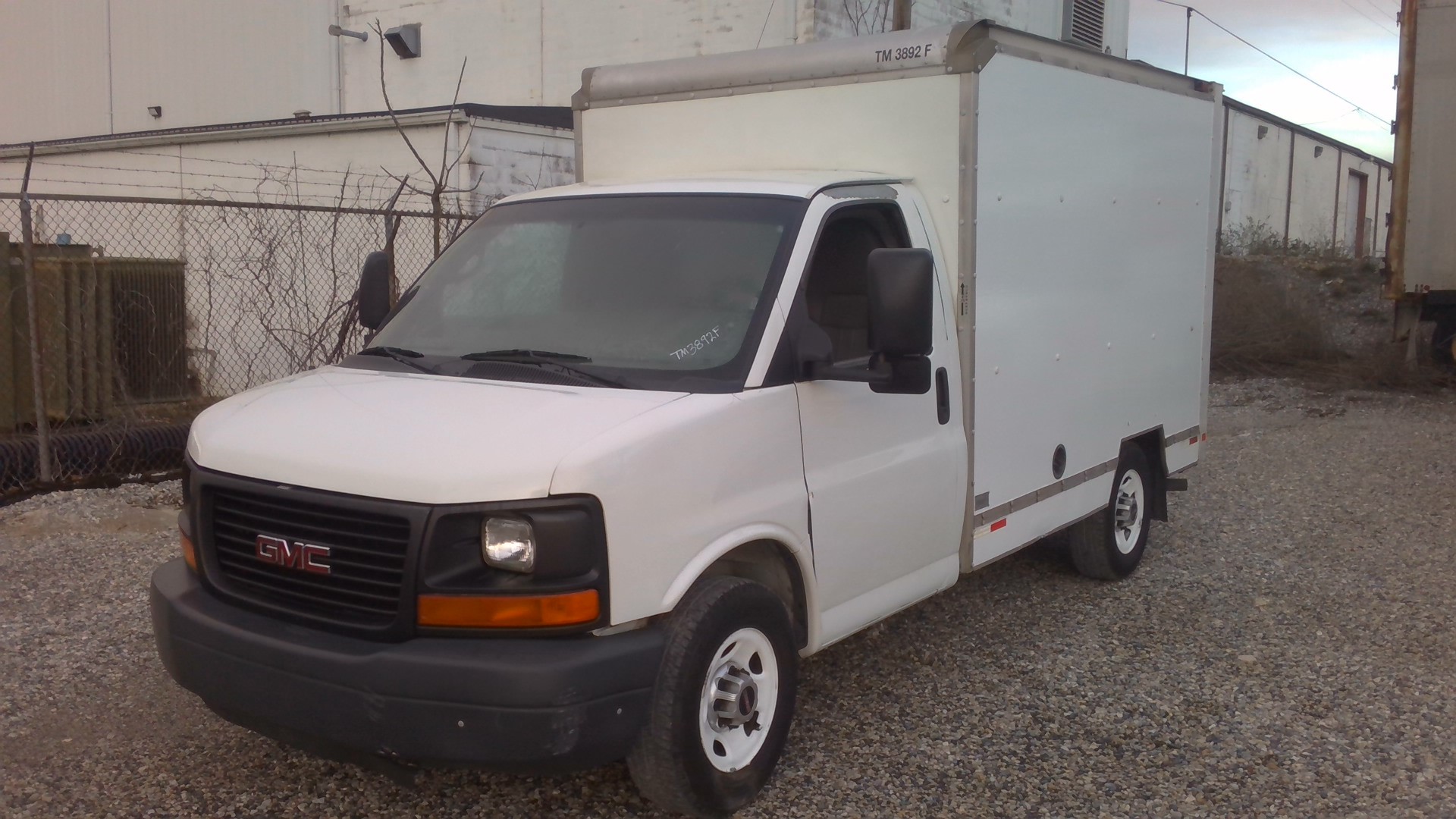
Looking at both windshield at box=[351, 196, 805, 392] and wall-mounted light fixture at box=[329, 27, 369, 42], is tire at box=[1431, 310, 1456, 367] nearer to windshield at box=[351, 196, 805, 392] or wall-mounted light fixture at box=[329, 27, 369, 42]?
windshield at box=[351, 196, 805, 392]

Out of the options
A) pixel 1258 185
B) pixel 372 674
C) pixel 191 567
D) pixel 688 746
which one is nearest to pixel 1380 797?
pixel 688 746

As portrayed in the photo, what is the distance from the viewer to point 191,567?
4.00m

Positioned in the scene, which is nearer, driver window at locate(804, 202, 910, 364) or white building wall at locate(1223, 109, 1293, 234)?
driver window at locate(804, 202, 910, 364)

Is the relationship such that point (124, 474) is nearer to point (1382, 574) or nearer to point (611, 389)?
point (611, 389)

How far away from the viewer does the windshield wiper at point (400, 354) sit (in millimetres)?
4270

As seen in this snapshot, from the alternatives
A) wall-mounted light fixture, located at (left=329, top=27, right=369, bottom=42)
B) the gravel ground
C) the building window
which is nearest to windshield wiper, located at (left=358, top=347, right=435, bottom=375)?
the gravel ground

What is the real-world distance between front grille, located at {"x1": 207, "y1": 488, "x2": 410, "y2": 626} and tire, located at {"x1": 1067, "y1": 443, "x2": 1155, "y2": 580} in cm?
426

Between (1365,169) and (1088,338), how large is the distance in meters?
40.0

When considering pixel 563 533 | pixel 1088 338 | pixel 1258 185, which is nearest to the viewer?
pixel 563 533

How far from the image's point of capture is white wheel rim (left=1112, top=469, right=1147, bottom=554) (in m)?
6.77

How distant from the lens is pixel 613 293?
4348mm

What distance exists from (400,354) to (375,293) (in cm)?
75

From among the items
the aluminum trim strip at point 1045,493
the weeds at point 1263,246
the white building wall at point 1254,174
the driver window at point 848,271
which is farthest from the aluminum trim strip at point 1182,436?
the white building wall at point 1254,174

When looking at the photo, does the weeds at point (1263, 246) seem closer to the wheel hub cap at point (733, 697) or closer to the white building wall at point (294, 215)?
the white building wall at point (294, 215)
